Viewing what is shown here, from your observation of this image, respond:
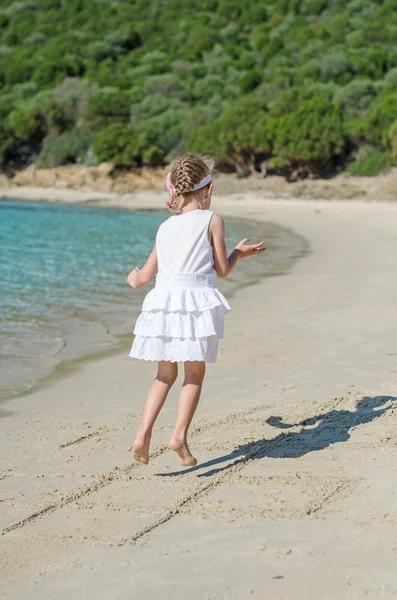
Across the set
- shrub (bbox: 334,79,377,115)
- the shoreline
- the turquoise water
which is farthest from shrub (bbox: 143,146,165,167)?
the turquoise water

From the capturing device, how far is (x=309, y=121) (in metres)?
46.3

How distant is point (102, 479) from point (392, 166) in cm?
4322

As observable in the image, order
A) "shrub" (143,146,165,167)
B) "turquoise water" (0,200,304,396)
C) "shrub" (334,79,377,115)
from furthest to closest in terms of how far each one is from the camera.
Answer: "shrub" (334,79,377,115) → "shrub" (143,146,165,167) → "turquoise water" (0,200,304,396)

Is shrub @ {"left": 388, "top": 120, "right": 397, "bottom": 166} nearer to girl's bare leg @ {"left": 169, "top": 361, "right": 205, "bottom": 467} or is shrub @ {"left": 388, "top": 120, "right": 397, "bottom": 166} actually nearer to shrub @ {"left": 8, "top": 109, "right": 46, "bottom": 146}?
shrub @ {"left": 8, "top": 109, "right": 46, "bottom": 146}

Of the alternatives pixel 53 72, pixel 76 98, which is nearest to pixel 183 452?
pixel 76 98

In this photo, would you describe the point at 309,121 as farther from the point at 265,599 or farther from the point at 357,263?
the point at 265,599

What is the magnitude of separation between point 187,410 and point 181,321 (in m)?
0.47

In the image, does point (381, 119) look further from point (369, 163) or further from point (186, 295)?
point (186, 295)

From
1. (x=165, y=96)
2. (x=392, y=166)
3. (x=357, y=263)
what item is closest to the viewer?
(x=357, y=263)

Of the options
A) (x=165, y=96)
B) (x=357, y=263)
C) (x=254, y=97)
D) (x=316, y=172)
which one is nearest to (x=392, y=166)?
(x=316, y=172)

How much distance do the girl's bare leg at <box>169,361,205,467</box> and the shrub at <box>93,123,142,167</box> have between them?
5109 centimetres

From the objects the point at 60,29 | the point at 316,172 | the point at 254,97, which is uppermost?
the point at 60,29

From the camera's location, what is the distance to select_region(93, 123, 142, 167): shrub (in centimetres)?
5481

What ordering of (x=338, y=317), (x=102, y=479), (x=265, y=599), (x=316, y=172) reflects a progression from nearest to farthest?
(x=265, y=599) < (x=102, y=479) < (x=338, y=317) < (x=316, y=172)
